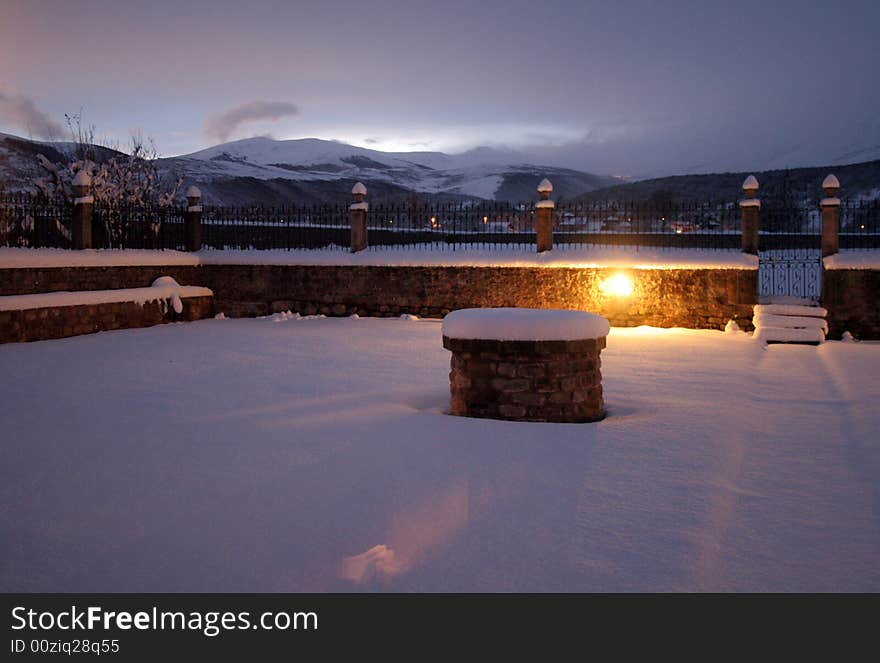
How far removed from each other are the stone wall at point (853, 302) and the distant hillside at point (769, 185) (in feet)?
127

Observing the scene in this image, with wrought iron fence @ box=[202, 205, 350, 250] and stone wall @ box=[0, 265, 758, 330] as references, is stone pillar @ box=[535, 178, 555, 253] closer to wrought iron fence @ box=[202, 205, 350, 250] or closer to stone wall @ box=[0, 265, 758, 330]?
stone wall @ box=[0, 265, 758, 330]

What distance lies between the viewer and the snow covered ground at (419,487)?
134 inches

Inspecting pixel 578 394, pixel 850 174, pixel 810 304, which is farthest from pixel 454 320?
pixel 850 174

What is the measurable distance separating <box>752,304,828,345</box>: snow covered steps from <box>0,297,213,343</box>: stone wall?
11715 millimetres

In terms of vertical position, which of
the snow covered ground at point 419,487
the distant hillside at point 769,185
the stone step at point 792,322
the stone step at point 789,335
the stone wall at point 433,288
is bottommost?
the snow covered ground at point 419,487

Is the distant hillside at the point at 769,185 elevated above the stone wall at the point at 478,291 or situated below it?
above

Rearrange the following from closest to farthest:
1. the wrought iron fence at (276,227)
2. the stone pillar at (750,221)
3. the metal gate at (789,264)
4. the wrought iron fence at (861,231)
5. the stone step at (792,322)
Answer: the stone step at (792,322)
the stone pillar at (750,221)
the metal gate at (789,264)
the wrought iron fence at (861,231)
the wrought iron fence at (276,227)

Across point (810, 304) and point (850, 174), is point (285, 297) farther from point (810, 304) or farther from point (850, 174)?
point (850, 174)

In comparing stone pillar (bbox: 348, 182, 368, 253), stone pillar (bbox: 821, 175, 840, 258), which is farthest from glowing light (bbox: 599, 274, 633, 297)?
stone pillar (bbox: 348, 182, 368, 253)

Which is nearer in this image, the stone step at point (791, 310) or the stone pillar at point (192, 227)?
the stone step at point (791, 310)

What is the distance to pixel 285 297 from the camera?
644 inches

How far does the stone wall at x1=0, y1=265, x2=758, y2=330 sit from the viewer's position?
13.2 m

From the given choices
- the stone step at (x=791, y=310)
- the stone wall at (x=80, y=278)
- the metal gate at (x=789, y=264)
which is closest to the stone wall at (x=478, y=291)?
the stone step at (x=791, y=310)

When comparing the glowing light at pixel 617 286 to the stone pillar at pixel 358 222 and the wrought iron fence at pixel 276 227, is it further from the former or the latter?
the wrought iron fence at pixel 276 227
